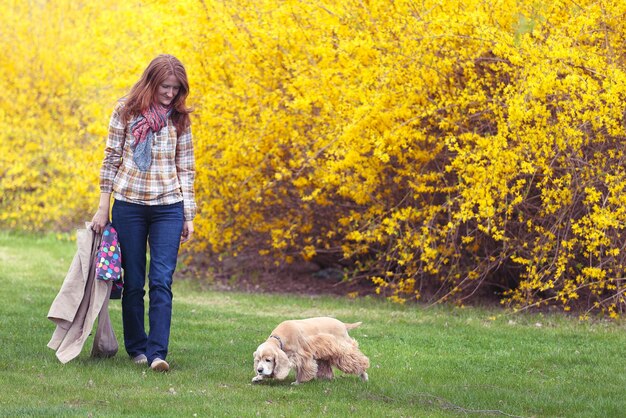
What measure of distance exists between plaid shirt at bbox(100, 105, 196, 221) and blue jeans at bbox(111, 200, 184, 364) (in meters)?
0.06

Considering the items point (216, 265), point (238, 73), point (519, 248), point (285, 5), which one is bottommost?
point (216, 265)

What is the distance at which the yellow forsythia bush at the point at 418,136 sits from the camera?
26.7ft

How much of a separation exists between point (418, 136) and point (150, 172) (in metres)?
3.50

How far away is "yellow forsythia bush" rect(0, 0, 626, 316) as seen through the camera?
813 cm

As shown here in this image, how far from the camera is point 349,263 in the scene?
12.0m

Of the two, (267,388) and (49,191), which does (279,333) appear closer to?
(267,388)

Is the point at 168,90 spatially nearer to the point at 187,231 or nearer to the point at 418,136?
the point at 187,231

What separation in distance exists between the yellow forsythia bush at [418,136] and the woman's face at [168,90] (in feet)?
9.36

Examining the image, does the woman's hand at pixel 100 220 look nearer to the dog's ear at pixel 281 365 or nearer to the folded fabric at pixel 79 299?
the folded fabric at pixel 79 299

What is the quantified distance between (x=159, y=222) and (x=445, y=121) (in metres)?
3.67

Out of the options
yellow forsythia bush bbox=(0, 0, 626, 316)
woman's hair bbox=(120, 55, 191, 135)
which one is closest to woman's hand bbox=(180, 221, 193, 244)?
woman's hair bbox=(120, 55, 191, 135)

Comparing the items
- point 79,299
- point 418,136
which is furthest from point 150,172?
point 418,136

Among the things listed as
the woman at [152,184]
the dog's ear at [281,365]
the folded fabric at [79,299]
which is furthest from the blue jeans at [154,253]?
the dog's ear at [281,365]

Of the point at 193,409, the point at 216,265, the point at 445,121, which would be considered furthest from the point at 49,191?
the point at 193,409
